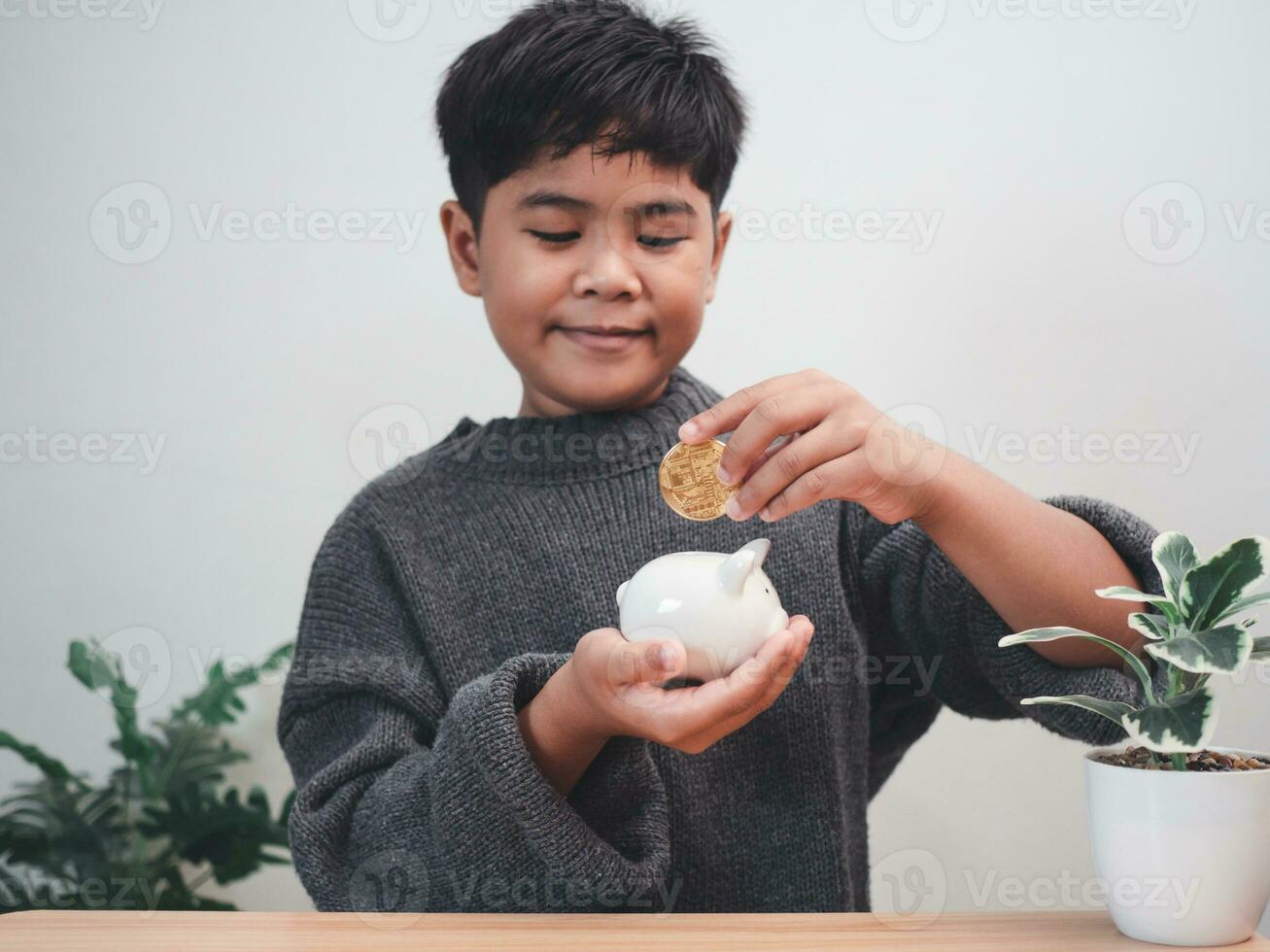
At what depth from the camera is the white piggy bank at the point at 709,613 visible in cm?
69

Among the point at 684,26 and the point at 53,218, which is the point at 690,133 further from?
the point at 53,218

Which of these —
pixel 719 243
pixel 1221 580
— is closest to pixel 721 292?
pixel 719 243

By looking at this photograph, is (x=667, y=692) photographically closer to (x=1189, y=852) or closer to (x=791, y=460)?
(x=791, y=460)

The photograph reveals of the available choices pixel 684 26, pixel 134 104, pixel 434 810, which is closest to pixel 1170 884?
pixel 434 810

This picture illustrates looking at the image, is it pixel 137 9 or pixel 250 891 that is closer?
pixel 137 9

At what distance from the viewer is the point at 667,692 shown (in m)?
0.66

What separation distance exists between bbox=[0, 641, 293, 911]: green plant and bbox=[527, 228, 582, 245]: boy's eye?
0.89m

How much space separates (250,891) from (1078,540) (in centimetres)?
140

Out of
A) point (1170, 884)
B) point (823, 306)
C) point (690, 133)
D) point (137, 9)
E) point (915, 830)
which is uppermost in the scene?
point (137, 9)

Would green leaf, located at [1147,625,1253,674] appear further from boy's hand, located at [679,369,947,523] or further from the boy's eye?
the boy's eye

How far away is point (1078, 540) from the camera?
793mm

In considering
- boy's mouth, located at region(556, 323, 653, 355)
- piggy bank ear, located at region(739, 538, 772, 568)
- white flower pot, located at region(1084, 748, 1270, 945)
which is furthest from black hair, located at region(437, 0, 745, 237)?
white flower pot, located at region(1084, 748, 1270, 945)

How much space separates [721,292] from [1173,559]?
0.91 metres

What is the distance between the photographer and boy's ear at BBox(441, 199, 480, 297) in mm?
1024
